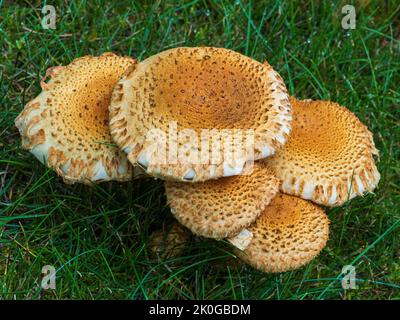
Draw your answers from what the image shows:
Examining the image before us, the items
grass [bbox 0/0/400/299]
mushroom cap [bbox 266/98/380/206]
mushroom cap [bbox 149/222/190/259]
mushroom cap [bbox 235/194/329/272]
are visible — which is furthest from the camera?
mushroom cap [bbox 149/222/190/259]

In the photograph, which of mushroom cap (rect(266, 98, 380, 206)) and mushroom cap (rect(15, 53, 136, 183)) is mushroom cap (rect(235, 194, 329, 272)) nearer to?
mushroom cap (rect(266, 98, 380, 206))

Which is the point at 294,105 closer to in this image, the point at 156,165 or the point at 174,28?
the point at 156,165

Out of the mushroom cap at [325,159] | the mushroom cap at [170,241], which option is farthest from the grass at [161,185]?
the mushroom cap at [325,159]

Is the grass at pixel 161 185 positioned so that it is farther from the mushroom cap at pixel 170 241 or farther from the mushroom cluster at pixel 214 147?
the mushroom cluster at pixel 214 147

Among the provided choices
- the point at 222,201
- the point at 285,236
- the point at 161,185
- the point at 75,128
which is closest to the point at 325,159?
the point at 285,236

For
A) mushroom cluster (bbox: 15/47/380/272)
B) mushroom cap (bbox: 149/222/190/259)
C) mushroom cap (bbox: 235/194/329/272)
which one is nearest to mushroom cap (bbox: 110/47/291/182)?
mushroom cluster (bbox: 15/47/380/272)
